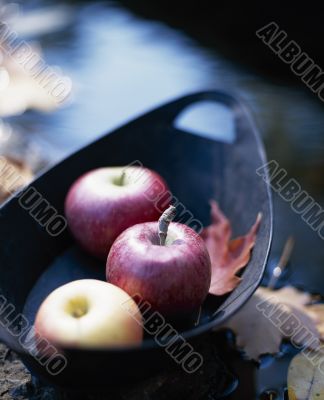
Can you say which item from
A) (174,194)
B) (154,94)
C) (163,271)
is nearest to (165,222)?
(163,271)

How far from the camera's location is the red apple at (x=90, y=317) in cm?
73

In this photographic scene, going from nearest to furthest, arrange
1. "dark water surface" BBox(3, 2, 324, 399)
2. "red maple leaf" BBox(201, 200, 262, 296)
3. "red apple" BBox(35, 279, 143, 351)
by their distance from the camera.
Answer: "red apple" BBox(35, 279, 143, 351), "red maple leaf" BBox(201, 200, 262, 296), "dark water surface" BBox(3, 2, 324, 399)

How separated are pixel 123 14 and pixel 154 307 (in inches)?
103

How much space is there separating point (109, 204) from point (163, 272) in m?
0.26

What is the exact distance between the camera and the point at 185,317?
90 centimetres

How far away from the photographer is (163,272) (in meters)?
0.84

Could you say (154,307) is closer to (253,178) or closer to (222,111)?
(253,178)

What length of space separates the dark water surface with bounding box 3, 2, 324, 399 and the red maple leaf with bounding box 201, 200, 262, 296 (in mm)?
383

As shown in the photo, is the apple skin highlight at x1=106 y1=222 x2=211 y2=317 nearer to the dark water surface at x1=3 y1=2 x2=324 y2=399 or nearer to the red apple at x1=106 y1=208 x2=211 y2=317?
the red apple at x1=106 y1=208 x2=211 y2=317

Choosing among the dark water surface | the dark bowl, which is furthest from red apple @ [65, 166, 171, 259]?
the dark water surface

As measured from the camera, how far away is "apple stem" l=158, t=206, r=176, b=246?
858 millimetres

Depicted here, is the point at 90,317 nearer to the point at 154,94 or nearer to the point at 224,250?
the point at 224,250

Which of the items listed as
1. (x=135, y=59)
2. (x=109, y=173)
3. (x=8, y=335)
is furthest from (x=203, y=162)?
(x=135, y=59)

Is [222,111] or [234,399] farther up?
[222,111]
